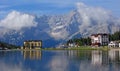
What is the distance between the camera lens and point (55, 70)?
170 ft

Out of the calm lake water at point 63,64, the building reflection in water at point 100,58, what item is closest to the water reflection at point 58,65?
the calm lake water at point 63,64

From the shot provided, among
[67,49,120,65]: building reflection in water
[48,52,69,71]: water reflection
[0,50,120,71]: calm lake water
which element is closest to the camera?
[48,52,69,71]: water reflection

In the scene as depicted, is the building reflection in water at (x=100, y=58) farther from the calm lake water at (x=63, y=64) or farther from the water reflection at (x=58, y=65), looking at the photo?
the water reflection at (x=58, y=65)

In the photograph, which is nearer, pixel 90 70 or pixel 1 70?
pixel 90 70

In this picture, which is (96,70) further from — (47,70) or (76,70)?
(47,70)

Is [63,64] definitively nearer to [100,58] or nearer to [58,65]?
[58,65]

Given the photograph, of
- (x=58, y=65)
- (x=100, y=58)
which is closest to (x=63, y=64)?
(x=58, y=65)

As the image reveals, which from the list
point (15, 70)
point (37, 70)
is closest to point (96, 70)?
point (37, 70)

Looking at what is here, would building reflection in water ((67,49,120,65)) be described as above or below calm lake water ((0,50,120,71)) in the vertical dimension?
above

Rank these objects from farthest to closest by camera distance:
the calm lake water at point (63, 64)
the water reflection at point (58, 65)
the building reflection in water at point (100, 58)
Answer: the building reflection in water at point (100, 58) < the calm lake water at point (63, 64) < the water reflection at point (58, 65)

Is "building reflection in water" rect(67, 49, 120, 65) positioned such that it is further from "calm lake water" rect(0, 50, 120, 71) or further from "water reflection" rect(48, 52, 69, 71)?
"water reflection" rect(48, 52, 69, 71)

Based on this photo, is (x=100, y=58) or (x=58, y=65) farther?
(x=100, y=58)

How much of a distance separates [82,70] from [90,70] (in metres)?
1.22

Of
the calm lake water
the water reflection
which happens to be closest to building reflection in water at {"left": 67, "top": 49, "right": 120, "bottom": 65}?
the calm lake water
